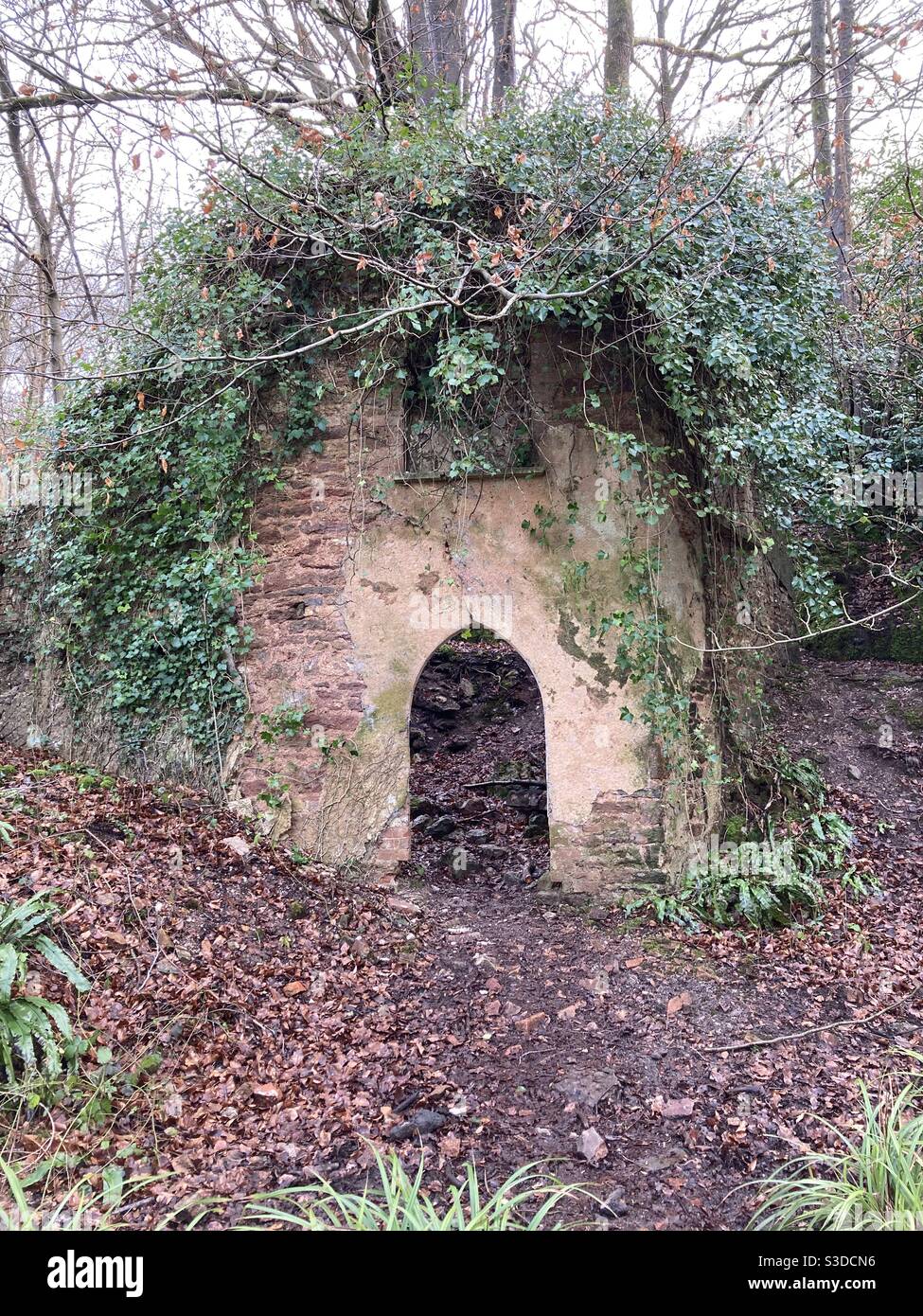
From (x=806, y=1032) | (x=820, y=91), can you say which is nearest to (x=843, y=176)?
(x=820, y=91)

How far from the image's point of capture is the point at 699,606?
6.42 m

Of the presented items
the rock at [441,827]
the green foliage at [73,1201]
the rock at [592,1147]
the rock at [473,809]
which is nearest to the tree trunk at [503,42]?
the rock at [473,809]

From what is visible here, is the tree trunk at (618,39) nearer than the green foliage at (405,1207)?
No

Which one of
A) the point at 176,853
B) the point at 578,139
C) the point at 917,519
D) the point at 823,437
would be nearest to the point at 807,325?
the point at 823,437

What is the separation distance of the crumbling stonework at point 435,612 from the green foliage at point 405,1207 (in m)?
2.84

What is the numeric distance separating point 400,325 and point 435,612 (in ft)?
6.58

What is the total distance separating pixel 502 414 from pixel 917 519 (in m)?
4.75

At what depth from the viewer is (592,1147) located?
12.3 feet

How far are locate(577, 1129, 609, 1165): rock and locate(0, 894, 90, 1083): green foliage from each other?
7.42 ft

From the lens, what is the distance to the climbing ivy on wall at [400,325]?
5715 mm

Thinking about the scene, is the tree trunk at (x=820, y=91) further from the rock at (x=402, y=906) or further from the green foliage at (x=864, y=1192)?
the green foliage at (x=864, y=1192)

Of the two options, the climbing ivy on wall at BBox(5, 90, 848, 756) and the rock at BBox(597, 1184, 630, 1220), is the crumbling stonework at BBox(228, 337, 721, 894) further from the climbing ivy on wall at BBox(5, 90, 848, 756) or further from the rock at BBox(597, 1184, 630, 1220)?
the rock at BBox(597, 1184, 630, 1220)

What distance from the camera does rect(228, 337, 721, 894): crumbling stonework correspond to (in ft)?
20.0
